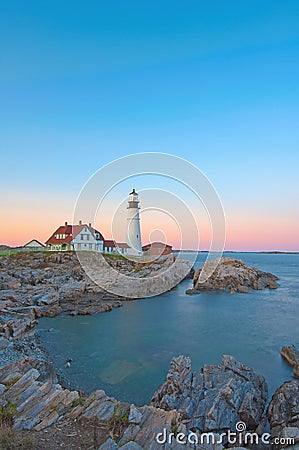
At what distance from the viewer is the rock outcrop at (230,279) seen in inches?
1165

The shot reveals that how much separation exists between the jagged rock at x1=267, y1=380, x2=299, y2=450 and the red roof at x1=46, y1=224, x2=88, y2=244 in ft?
114

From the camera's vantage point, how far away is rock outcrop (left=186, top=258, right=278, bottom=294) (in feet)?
97.1

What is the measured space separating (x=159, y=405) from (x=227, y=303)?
17.5 metres

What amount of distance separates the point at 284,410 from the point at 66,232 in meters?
36.7

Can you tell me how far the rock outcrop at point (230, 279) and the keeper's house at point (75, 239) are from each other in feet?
45.0

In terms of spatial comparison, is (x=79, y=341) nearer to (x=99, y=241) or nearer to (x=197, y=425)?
(x=197, y=425)

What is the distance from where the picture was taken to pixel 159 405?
23.5 feet

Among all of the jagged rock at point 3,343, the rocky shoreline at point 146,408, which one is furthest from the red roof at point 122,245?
the rocky shoreline at point 146,408

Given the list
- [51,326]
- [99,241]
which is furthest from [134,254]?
[51,326]

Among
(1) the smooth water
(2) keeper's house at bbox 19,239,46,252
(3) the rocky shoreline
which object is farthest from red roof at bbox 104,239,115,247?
(3) the rocky shoreline

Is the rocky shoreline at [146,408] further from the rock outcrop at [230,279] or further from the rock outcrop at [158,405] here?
the rock outcrop at [230,279]

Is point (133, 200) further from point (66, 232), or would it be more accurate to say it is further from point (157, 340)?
point (157, 340)

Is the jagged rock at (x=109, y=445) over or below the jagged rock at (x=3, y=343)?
over

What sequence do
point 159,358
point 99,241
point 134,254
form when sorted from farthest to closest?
point 99,241 → point 134,254 → point 159,358
